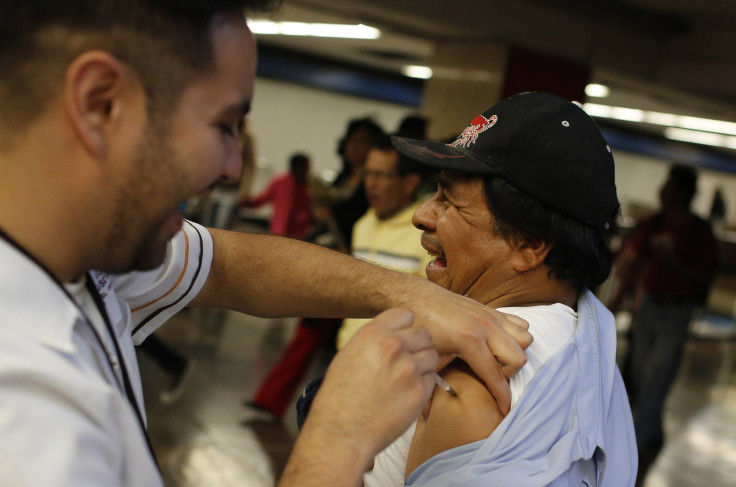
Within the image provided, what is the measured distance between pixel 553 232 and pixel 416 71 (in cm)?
1288

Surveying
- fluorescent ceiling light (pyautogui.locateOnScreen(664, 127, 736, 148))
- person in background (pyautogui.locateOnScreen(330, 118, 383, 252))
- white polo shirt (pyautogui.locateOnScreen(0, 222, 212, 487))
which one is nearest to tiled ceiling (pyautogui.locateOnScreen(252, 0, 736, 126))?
person in background (pyautogui.locateOnScreen(330, 118, 383, 252))

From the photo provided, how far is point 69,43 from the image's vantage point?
82cm

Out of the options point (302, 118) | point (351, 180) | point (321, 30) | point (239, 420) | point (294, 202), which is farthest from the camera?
point (302, 118)

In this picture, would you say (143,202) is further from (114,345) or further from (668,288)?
(668,288)

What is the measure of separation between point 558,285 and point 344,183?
487 centimetres

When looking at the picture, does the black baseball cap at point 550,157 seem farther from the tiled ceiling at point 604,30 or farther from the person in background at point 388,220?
the tiled ceiling at point 604,30

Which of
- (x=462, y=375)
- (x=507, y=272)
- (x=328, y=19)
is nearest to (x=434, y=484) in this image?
(x=462, y=375)

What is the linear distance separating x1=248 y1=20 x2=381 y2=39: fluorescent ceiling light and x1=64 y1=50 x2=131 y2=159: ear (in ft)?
28.3

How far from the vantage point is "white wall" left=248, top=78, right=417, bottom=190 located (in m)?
15.4

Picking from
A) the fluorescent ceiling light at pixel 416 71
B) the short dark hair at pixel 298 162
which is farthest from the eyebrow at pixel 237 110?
the fluorescent ceiling light at pixel 416 71

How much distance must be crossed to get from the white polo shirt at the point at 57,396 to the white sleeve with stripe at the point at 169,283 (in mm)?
338

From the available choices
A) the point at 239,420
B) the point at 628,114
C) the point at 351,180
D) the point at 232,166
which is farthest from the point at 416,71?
the point at 232,166

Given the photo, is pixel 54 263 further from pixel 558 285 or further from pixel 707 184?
pixel 707 184

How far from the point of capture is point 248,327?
7414 millimetres
